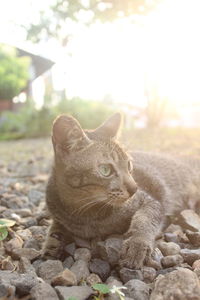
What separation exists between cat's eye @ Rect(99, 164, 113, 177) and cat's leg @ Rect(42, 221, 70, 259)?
0.54 metres

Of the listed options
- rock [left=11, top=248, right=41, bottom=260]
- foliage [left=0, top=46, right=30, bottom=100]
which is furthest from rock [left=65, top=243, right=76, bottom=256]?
foliage [left=0, top=46, right=30, bottom=100]

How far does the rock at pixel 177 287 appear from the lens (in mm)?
1772

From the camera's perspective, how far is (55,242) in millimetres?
2648

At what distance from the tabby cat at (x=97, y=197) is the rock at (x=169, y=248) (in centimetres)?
7

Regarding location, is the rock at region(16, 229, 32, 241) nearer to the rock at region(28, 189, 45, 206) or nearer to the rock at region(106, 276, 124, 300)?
the rock at region(106, 276, 124, 300)

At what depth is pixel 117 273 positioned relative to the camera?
2291 mm

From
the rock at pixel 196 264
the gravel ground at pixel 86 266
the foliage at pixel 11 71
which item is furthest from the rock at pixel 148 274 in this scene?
the foliage at pixel 11 71

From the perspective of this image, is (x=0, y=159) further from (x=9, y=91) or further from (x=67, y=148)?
(x=9, y=91)

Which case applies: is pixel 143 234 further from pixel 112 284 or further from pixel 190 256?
pixel 112 284

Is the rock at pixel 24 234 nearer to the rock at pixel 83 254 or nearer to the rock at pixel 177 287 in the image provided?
the rock at pixel 83 254

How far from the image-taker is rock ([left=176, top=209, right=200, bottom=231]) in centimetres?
295

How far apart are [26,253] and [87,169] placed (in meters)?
0.63

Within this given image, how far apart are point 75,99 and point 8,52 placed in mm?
3667

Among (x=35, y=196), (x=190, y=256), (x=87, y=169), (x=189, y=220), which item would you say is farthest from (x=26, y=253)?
(x=35, y=196)
